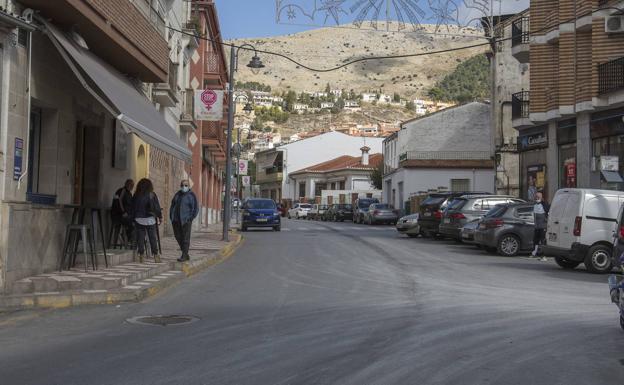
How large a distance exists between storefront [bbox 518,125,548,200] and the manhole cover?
23908 millimetres

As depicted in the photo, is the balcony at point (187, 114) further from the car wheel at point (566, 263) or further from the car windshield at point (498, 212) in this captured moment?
the car wheel at point (566, 263)

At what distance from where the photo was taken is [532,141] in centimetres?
3173

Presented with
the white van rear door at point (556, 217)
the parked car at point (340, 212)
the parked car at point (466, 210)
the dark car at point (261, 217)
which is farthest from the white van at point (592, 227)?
the parked car at point (340, 212)

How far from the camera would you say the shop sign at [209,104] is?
23.1 metres

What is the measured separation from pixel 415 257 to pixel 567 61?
1387 cm

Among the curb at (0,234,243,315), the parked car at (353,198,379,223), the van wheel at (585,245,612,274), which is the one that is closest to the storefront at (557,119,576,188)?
the van wheel at (585,245,612,274)

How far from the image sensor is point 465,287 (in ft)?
39.6

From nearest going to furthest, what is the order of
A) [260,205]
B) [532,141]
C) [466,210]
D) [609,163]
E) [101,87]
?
[101,87] → [609,163] → [466,210] → [532,141] → [260,205]

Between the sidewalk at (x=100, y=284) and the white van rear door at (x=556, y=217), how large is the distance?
8211 mm

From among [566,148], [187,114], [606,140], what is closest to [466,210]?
[606,140]

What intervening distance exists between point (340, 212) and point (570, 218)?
40.8 metres

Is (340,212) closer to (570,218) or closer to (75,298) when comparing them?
(570,218)

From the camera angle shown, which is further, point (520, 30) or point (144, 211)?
point (520, 30)

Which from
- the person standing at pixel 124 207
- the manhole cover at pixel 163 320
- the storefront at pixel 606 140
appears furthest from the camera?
the storefront at pixel 606 140
